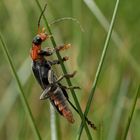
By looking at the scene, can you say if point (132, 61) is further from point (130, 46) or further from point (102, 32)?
point (102, 32)

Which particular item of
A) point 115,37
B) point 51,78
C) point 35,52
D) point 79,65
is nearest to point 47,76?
point 51,78

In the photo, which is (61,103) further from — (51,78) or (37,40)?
(37,40)

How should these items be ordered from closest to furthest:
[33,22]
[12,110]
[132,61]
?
[132,61]
[12,110]
[33,22]

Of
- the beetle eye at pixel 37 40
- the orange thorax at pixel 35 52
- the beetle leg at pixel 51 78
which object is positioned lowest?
the beetle leg at pixel 51 78

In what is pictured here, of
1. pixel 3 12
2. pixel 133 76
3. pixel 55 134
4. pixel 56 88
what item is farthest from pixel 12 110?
pixel 55 134

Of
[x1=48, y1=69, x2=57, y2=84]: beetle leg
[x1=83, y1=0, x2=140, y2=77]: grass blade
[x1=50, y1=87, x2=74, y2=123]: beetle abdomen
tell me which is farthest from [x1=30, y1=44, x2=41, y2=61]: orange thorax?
[x1=83, y1=0, x2=140, y2=77]: grass blade

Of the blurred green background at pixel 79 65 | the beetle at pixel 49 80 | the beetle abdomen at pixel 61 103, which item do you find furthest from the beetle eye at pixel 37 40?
the blurred green background at pixel 79 65

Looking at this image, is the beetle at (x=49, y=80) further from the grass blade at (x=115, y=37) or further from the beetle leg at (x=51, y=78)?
the grass blade at (x=115, y=37)

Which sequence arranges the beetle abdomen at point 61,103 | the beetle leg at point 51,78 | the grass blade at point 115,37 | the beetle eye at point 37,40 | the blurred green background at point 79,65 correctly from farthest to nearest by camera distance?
the grass blade at point 115,37, the blurred green background at point 79,65, the beetle eye at point 37,40, the beetle leg at point 51,78, the beetle abdomen at point 61,103
